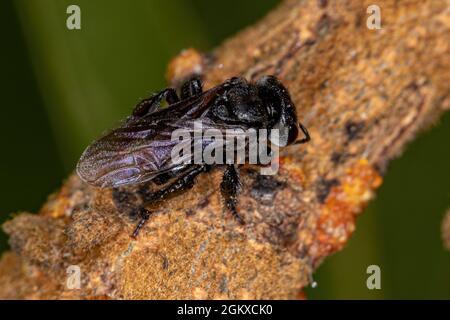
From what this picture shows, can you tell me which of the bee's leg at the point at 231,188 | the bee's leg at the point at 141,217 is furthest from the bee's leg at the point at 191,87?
the bee's leg at the point at 141,217

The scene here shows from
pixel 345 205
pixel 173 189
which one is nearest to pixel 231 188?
pixel 173 189

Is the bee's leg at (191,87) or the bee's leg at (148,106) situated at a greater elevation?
the bee's leg at (191,87)

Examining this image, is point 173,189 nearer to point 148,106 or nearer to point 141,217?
point 141,217

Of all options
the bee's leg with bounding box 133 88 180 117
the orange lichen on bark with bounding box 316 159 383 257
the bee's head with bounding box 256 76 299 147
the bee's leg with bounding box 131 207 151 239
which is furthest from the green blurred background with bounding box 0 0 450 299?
the bee's leg with bounding box 131 207 151 239

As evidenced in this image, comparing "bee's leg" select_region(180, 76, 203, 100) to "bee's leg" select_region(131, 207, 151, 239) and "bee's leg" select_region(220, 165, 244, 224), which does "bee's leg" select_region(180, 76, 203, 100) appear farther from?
"bee's leg" select_region(131, 207, 151, 239)

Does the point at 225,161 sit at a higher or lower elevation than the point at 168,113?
lower

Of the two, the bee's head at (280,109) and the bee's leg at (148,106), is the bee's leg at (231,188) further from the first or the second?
the bee's leg at (148,106)

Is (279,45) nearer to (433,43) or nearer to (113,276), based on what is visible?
(433,43)

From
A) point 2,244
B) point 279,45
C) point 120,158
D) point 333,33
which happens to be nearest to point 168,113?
point 120,158
